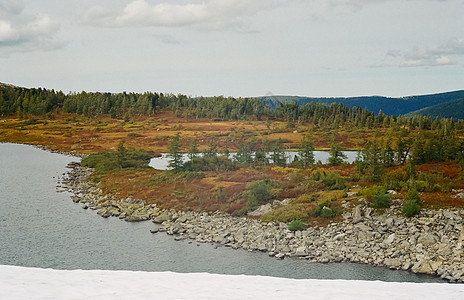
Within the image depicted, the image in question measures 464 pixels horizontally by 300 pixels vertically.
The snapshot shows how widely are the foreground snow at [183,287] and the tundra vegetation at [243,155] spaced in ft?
60.0

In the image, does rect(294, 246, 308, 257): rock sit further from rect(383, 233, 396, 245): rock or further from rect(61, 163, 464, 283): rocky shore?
rect(383, 233, 396, 245): rock

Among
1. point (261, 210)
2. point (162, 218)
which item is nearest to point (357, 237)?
point (261, 210)

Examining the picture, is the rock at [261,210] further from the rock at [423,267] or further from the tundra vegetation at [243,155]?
the rock at [423,267]

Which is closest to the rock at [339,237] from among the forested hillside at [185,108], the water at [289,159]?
the water at [289,159]

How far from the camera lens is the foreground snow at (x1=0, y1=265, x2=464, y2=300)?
647 cm

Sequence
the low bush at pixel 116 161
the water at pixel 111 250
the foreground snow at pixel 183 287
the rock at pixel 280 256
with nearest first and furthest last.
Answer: the foreground snow at pixel 183 287 → the water at pixel 111 250 → the rock at pixel 280 256 → the low bush at pixel 116 161

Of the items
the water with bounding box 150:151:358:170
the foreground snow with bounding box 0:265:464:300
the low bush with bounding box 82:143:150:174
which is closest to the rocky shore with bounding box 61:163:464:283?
the foreground snow with bounding box 0:265:464:300

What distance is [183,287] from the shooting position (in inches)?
284

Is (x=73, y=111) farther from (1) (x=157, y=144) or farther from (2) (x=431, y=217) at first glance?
(2) (x=431, y=217)

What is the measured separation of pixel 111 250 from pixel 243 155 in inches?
991

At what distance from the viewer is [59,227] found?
2752 cm

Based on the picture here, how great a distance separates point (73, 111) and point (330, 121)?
59725 mm

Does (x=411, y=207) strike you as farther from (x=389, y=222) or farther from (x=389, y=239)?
(x=389, y=239)

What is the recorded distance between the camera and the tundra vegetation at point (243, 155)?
30.7 m
